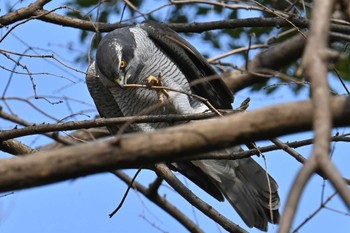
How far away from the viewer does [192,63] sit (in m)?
4.68

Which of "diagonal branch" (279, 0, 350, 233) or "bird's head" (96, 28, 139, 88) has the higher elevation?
"bird's head" (96, 28, 139, 88)

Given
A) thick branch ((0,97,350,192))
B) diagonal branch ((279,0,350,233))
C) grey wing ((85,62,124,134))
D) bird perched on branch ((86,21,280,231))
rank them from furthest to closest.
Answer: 1. grey wing ((85,62,124,134))
2. bird perched on branch ((86,21,280,231))
3. thick branch ((0,97,350,192))
4. diagonal branch ((279,0,350,233))

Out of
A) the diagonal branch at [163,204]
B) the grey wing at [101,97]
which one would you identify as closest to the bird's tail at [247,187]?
the diagonal branch at [163,204]

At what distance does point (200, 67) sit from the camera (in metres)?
4.68

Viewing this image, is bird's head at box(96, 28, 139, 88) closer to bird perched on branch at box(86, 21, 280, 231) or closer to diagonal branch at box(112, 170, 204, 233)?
bird perched on branch at box(86, 21, 280, 231)

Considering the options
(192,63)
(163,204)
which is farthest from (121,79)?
(163,204)

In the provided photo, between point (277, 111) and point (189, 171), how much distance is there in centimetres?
284

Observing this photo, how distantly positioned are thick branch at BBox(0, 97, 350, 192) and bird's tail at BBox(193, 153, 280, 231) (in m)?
2.57

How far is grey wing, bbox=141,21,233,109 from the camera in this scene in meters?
4.57

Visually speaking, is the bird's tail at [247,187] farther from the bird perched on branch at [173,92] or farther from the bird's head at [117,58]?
the bird's head at [117,58]

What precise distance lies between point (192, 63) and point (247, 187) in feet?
2.87

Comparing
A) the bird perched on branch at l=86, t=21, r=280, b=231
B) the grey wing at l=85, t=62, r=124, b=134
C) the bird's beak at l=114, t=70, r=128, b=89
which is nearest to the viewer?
the bird's beak at l=114, t=70, r=128, b=89

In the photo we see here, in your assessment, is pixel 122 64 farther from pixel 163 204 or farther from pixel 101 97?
pixel 163 204

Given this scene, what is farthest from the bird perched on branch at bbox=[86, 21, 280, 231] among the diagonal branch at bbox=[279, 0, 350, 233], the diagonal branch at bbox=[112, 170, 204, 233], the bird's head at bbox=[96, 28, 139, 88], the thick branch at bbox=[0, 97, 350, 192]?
the diagonal branch at bbox=[279, 0, 350, 233]
